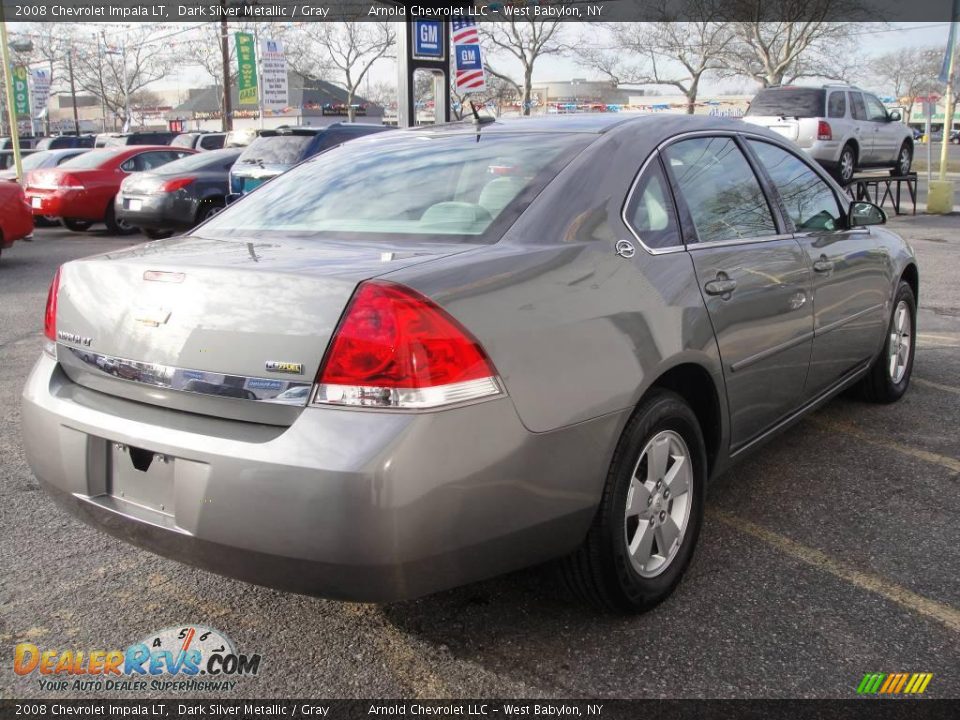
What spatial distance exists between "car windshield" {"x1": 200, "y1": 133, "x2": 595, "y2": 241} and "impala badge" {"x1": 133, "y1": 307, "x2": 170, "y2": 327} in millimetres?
677

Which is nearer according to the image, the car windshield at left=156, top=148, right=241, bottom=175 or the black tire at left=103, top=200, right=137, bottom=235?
the car windshield at left=156, top=148, right=241, bottom=175

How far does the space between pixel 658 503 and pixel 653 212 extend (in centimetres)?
98

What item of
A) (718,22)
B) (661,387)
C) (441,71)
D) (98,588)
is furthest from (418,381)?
(718,22)

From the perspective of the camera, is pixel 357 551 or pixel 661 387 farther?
pixel 661 387

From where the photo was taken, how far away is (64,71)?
63000 millimetres

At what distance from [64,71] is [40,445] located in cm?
7028

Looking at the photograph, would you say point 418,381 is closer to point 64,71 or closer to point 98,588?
point 98,588

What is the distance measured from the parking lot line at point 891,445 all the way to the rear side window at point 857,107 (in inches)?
567

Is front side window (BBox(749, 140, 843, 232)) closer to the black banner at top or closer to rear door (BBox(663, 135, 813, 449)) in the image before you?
rear door (BBox(663, 135, 813, 449))

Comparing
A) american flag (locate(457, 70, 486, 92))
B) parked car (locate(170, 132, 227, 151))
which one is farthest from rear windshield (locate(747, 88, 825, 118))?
parked car (locate(170, 132, 227, 151))

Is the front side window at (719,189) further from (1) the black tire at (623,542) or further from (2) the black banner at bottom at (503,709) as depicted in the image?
(2) the black banner at bottom at (503,709)

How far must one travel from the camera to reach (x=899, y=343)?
16.5 feet

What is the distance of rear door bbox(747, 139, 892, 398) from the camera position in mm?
3781

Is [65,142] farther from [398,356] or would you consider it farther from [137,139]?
[398,356]
